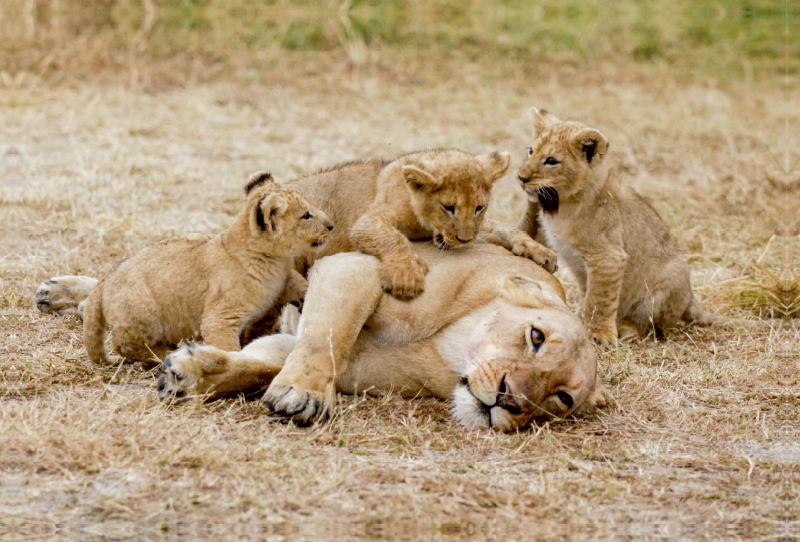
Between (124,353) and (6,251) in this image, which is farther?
(6,251)

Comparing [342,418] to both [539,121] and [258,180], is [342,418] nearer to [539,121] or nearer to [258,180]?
[258,180]

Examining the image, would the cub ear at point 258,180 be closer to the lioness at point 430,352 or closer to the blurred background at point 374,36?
the lioness at point 430,352

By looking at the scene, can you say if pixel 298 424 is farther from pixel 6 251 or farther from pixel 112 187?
pixel 112 187

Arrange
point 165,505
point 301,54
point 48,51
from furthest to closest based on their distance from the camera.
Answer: point 301,54
point 48,51
point 165,505

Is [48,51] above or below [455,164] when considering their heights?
below

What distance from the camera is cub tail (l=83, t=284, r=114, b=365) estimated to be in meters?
5.34

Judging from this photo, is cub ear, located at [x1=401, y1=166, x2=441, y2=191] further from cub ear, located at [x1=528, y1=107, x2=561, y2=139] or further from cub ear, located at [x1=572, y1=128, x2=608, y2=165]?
cub ear, located at [x1=528, y1=107, x2=561, y2=139]

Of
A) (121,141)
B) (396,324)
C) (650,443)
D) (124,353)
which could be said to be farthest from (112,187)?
(650,443)

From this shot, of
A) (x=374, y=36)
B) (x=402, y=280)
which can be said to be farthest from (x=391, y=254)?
(x=374, y=36)

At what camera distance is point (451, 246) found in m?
5.57

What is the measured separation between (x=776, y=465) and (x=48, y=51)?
11.2 metres

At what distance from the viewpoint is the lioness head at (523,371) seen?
4.61 m

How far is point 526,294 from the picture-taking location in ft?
16.7

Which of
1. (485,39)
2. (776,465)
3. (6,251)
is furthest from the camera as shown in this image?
(485,39)
